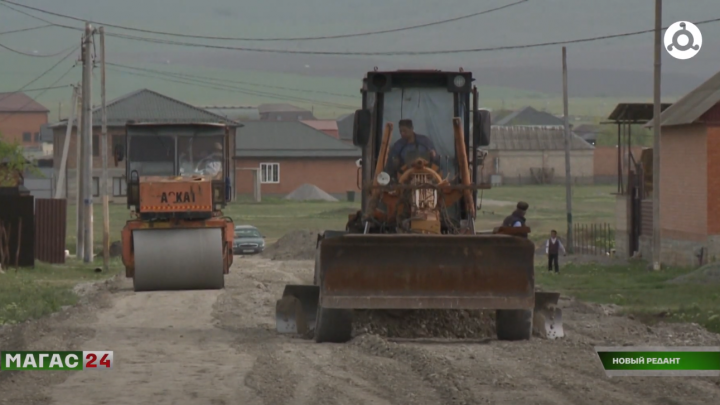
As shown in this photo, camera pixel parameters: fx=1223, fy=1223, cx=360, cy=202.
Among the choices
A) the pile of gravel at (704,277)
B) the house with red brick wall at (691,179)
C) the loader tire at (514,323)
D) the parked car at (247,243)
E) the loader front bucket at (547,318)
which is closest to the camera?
the loader tire at (514,323)

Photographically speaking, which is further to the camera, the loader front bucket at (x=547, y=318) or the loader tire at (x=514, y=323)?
the loader front bucket at (x=547, y=318)

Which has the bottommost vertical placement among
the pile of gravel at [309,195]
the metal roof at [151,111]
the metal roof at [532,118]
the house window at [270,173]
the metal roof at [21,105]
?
the pile of gravel at [309,195]

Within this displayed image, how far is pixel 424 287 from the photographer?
13531 millimetres

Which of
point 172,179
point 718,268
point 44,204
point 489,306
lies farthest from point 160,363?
point 44,204

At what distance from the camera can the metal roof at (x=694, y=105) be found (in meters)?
30.1

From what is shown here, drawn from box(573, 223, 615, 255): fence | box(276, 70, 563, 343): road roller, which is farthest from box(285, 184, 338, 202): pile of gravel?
box(276, 70, 563, 343): road roller

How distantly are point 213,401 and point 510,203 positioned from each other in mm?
63579

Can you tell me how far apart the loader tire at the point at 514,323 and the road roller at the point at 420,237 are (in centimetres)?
1

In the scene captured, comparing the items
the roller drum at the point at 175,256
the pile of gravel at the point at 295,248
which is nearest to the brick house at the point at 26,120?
the pile of gravel at the point at 295,248

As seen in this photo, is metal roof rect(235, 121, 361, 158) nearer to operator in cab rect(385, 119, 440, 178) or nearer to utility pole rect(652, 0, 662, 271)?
utility pole rect(652, 0, 662, 271)

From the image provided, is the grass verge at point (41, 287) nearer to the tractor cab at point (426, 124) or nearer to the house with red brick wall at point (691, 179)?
the tractor cab at point (426, 124)

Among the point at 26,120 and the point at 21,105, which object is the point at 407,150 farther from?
the point at 21,105

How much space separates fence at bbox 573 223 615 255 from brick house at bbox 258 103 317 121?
309 feet

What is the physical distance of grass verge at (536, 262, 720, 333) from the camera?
17.7 metres
